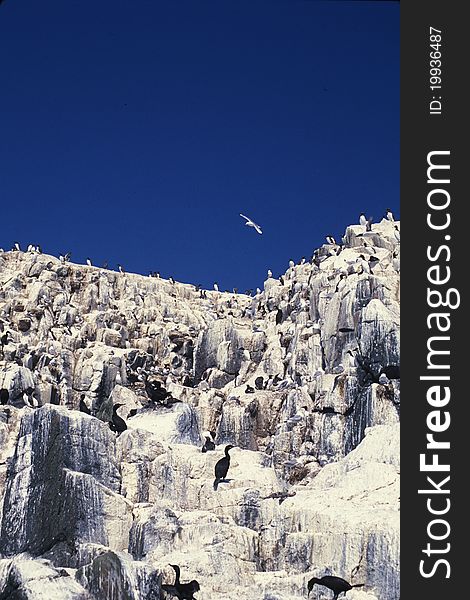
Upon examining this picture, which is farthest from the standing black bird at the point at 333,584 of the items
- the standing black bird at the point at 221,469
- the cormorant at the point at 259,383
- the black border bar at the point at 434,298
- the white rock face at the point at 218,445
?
the cormorant at the point at 259,383

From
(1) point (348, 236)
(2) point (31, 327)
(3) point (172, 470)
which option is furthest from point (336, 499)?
(2) point (31, 327)

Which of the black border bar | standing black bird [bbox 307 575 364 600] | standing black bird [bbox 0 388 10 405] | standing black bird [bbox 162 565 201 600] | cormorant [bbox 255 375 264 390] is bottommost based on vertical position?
standing black bird [bbox 162 565 201 600]

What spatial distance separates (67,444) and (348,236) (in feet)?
85.1

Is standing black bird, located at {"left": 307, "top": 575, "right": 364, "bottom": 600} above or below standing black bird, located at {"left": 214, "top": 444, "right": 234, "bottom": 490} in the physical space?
below

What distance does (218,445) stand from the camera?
3111 centimetres

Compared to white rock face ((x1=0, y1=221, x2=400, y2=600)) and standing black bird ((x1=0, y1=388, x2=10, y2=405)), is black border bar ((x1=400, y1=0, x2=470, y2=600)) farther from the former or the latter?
standing black bird ((x1=0, y1=388, x2=10, y2=405))

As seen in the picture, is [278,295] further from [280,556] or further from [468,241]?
[468,241]

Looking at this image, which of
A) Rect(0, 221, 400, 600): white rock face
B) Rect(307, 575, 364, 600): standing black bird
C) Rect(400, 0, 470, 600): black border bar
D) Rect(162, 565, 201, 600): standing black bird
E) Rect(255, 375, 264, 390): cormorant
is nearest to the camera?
Rect(400, 0, 470, 600): black border bar

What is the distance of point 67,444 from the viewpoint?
23.6 m

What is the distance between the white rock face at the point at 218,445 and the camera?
18656 millimetres

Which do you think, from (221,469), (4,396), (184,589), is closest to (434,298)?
(184,589)

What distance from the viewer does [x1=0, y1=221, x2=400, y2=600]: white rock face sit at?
1866cm

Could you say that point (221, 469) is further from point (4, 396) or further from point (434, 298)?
point (4, 396)

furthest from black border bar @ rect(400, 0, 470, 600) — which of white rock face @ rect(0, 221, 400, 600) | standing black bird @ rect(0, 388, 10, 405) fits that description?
standing black bird @ rect(0, 388, 10, 405)
